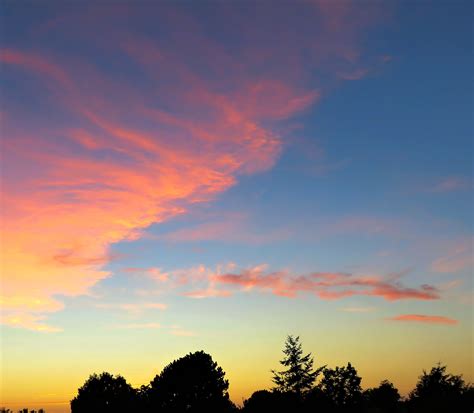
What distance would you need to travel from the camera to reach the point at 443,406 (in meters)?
66.1

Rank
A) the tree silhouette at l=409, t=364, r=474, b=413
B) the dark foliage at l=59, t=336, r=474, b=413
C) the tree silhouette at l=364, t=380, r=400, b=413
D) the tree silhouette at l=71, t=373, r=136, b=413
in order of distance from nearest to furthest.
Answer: the tree silhouette at l=409, t=364, r=474, b=413 → the dark foliage at l=59, t=336, r=474, b=413 → the tree silhouette at l=71, t=373, r=136, b=413 → the tree silhouette at l=364, t=380, r=400, b=413

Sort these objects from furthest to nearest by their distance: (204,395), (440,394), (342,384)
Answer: (342,384), (204,395), (440,394)

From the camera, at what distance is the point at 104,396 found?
4651 inches

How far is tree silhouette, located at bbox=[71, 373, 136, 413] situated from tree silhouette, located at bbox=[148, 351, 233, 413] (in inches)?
569

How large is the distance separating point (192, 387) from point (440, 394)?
51.2m

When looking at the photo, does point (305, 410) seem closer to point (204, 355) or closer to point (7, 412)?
point (204, 355)

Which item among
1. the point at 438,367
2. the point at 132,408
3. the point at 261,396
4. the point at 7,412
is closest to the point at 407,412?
the point at 438,367

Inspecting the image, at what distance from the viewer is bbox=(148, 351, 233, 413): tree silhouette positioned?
103 metres

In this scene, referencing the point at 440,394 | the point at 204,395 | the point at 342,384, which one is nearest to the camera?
the point at 440,394

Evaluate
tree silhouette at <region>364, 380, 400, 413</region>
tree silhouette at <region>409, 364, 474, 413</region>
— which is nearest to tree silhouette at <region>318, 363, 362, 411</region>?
tree silhouette at <region>364, 380, 400, 413</region>

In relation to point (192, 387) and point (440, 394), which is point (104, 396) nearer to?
point (192, 387)

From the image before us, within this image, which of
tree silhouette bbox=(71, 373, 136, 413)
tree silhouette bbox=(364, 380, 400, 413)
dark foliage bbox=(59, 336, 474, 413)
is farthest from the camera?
tree silhouette bbox=(364, 380, 400, 413)

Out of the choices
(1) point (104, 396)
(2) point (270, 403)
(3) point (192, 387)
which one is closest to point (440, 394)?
(2) point (270, 403)

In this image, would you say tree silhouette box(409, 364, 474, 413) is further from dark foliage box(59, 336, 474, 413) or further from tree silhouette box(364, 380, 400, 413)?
tree silhouette box(364, 380, 400, 413)
